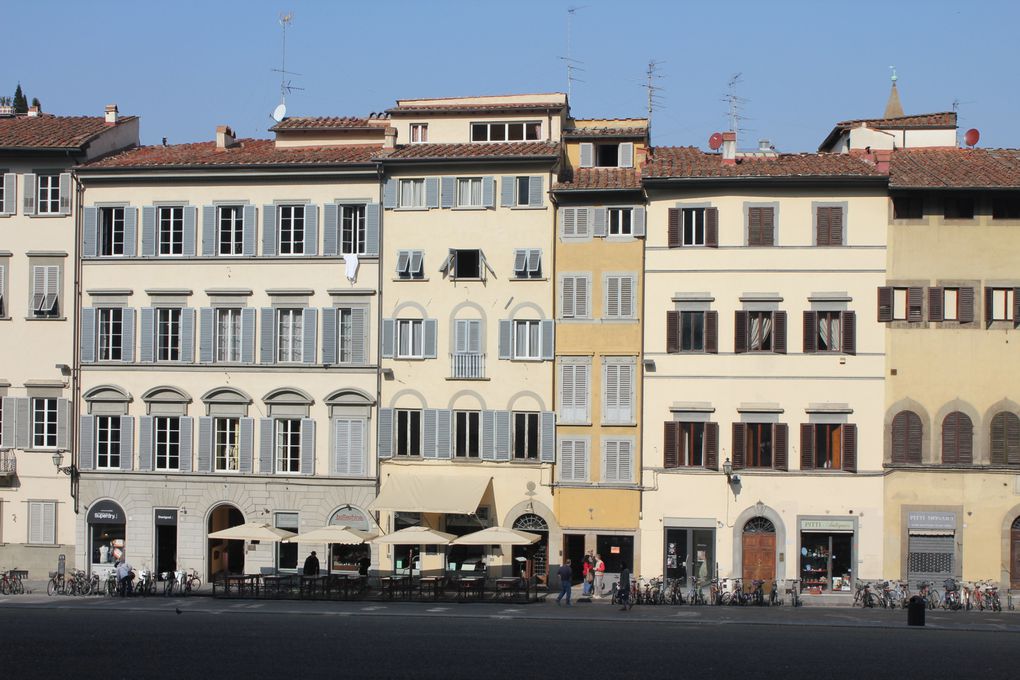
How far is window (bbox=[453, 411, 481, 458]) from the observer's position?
5122 centimetres

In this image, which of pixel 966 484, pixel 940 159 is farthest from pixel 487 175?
pixel 966 484

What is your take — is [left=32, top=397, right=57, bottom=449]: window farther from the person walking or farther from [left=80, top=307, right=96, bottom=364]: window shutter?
the person walking

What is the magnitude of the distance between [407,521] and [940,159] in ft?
76.5

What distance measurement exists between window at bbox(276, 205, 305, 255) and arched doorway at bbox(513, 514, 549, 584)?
42.2 feet

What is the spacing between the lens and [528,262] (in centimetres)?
5081

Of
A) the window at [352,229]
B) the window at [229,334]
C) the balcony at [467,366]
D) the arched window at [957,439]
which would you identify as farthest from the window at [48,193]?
the arched window at [957,439]

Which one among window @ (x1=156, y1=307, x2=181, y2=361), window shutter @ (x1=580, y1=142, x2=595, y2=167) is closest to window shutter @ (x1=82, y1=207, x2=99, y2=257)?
window @ (x1=156, y1=307, x2=181, y2=361)

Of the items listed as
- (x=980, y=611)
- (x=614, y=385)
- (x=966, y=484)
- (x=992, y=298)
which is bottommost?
(x=980, y=611)

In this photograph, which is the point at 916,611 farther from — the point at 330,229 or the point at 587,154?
the point at 330,229

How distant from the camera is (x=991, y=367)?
158 feet

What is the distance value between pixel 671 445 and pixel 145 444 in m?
19.7

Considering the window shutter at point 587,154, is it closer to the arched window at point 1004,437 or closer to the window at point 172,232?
the window at point 172,232

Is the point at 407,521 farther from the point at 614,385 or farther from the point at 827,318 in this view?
the point at 827,318

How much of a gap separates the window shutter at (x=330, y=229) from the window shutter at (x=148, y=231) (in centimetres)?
662
